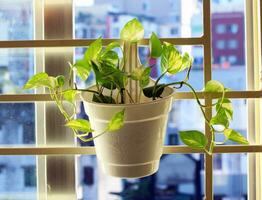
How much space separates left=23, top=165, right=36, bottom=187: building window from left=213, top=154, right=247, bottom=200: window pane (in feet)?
1.49

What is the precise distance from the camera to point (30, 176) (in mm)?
1028

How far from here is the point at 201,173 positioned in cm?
103

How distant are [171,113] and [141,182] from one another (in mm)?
188

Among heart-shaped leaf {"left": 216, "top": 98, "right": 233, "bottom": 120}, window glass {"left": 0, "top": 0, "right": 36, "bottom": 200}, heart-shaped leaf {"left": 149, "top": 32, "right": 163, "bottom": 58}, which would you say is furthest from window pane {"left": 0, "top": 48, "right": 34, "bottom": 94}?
heart-shaped leaf {"left": 216, "top": 98, "right": 233, "bottom": 120}

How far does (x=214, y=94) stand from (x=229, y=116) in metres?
0.07

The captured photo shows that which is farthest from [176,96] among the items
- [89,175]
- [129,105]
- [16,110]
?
[16,110]

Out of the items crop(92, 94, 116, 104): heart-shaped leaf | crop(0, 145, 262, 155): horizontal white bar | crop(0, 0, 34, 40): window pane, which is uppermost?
crop(0, 0, 34, 40): window pane

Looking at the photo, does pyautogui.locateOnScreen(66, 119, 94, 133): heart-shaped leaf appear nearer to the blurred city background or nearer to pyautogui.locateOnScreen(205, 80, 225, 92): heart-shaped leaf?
the blurred city background

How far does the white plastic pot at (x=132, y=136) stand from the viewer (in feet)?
2.68

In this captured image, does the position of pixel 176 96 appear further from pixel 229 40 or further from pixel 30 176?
pixel 30 176

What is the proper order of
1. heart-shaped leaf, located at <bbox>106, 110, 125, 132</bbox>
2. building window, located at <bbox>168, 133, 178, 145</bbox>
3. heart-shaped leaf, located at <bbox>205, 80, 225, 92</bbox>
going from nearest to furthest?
heart-shaped leaf, located at <bbox>106, 110, 125, 132</bbox>, heart-shaped leaf, located at <bbox>205, 80, 225, 92</bbox>, building window, located at <bbox>168, 133, 178, 145</bbox>

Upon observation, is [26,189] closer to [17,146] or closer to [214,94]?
[17,146]

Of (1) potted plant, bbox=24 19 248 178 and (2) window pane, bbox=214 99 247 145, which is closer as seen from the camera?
(1) potted plant, bbox=24 19 248 178

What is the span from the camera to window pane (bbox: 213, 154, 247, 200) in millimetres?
1034
